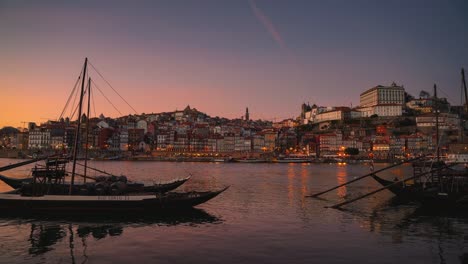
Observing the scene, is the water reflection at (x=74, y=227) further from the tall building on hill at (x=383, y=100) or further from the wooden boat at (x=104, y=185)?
the tall building on hill at (x=383, y=100)

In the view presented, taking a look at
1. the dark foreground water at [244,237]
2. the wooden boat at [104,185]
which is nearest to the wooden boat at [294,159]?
the wooden boat at [104,185]

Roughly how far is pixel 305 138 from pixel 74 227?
438 feet

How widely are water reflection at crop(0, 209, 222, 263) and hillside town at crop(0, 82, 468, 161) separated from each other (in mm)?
108613

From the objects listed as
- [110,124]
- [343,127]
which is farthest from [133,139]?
[343,127]

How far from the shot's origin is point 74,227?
61.1ft

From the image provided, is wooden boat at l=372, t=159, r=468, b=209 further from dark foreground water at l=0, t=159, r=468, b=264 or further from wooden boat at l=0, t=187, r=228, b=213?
wooden boat at l=0, t=187, r=228, b=213

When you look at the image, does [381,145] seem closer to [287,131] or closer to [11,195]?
[287,131]

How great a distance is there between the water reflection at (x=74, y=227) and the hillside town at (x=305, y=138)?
356 feet

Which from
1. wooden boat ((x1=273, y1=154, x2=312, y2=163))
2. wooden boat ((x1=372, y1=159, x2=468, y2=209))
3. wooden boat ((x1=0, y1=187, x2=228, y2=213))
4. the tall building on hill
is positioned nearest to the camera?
wooden boat ((x1=0, y1=187, x2=228, y2=213))

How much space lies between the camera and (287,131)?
164 meters

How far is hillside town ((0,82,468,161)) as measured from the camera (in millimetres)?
132750

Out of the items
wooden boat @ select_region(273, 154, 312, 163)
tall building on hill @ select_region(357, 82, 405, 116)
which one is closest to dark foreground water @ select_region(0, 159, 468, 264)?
wooden boat @ select_region(273, 154, 312, 163)

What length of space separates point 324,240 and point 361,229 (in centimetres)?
319

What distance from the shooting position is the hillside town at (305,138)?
133 m
